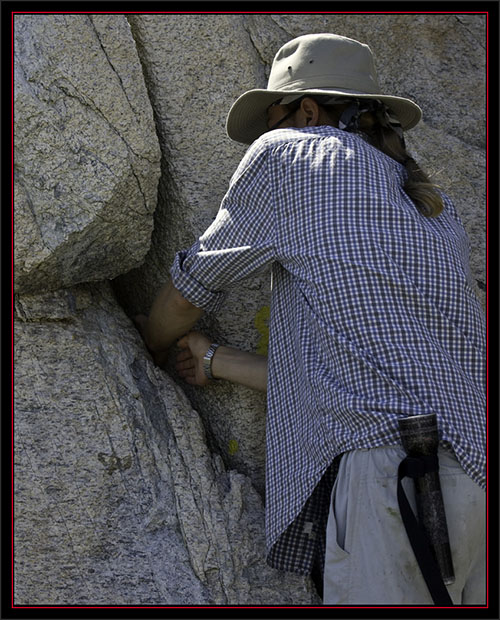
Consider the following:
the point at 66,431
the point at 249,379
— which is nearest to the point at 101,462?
the point at 66,431

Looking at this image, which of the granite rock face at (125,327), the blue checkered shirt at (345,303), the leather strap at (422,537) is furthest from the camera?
the granite rock face at (125,327)

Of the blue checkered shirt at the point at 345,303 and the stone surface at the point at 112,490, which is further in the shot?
the stone surface at the point at 112,490

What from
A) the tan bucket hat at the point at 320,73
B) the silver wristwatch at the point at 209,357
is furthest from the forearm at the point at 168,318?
the tan bucket hat at the point at 320,73

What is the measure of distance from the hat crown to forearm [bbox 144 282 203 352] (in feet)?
2.86

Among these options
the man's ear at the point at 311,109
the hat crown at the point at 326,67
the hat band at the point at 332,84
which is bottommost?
the man's ear at the point at 311,109

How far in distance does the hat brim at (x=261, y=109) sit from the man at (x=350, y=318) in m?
0.02

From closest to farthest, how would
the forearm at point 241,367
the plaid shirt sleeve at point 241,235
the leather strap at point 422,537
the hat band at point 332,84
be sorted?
1. the leather strap at point 422,537
2. the plaid shirt sleeve at point 241,235
3. the hat band at point 332,84
4. the forearm at point 241,367

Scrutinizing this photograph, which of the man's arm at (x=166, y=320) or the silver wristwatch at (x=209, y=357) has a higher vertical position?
the man's arm at (x=166, y=320)

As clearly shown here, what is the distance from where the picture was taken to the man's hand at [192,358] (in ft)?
10.9

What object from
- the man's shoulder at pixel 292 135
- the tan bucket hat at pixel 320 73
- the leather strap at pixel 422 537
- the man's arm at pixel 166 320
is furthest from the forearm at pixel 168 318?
the leather strap at pixel 422 537

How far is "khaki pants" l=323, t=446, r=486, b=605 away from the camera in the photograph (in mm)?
2422

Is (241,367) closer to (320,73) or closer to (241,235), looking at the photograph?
(241,235)

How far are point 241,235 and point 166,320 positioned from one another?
0.65 metres

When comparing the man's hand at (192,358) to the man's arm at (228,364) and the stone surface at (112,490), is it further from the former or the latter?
the stone surface at (112,490)
